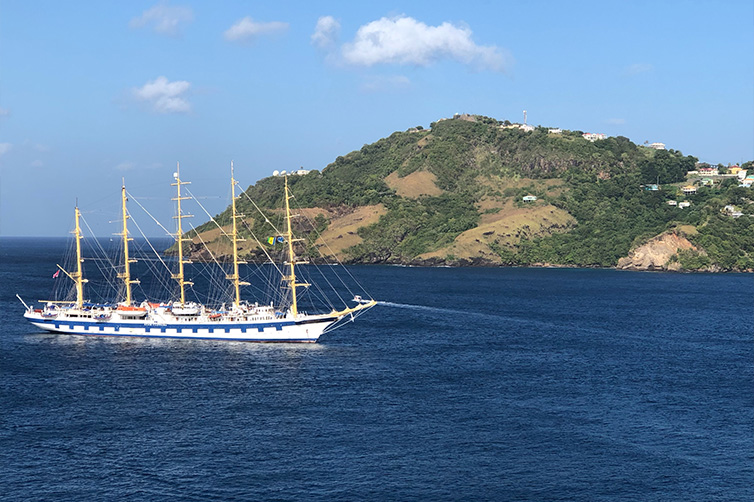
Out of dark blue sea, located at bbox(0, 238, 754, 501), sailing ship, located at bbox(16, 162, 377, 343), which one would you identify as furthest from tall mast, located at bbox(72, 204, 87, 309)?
dark blue sea, located at bbox(0, 238, 754, 501)

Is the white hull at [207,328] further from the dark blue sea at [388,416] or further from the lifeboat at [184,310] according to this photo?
the dark blue sea at [388,416]

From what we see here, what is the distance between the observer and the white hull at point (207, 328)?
101 meters

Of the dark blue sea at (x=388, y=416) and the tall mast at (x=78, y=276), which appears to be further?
the tall mast at (x=78, y=276)

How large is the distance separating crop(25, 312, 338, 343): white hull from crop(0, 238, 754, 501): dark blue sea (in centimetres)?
202

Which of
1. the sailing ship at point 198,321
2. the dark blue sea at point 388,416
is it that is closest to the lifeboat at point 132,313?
the sailing ship at point 198,321

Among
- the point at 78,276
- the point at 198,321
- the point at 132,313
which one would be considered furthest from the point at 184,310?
the point at 78,276

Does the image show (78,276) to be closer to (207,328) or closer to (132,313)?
(132,313)

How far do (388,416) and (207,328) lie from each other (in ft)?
144

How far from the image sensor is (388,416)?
6656 centimetres

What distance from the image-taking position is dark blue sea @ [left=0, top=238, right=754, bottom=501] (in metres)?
52.2

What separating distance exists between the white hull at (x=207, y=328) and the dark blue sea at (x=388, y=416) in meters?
2.02

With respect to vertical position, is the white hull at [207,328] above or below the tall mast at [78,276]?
below

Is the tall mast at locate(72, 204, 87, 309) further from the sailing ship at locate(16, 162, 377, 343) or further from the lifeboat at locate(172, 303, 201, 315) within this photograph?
the lifeboat at locate(172, 303, 201, 315)

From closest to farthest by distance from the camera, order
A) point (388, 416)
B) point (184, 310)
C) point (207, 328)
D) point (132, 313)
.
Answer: point (388, 416), point (207, 328), point (184, 310), point (132, 313)
